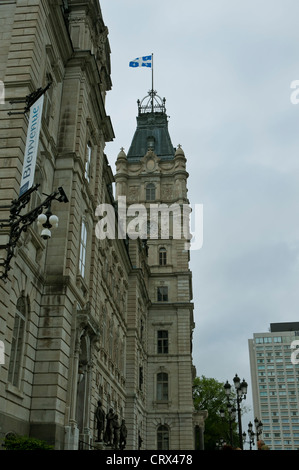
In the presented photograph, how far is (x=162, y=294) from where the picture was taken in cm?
6306

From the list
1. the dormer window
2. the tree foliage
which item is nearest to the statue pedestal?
the tree foliage

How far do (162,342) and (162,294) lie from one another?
18.8 feet

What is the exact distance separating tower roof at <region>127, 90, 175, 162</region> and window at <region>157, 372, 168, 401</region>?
28585 millimetres

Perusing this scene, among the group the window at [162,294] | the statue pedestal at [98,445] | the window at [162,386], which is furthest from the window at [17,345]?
the window at [162,294]

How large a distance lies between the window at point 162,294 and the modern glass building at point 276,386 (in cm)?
13083

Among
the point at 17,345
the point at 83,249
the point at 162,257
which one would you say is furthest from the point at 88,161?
the point at 162,257

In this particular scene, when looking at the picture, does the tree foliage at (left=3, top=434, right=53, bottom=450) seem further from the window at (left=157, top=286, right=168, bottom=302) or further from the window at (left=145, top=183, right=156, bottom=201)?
the window at (left=145, top=183, right=156, bottom=201)

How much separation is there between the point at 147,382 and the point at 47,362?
127 ft

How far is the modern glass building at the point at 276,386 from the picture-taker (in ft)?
607

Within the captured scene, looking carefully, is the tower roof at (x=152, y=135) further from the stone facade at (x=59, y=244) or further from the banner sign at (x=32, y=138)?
the banner sign at (x=32, y=138)

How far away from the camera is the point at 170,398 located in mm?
57281
